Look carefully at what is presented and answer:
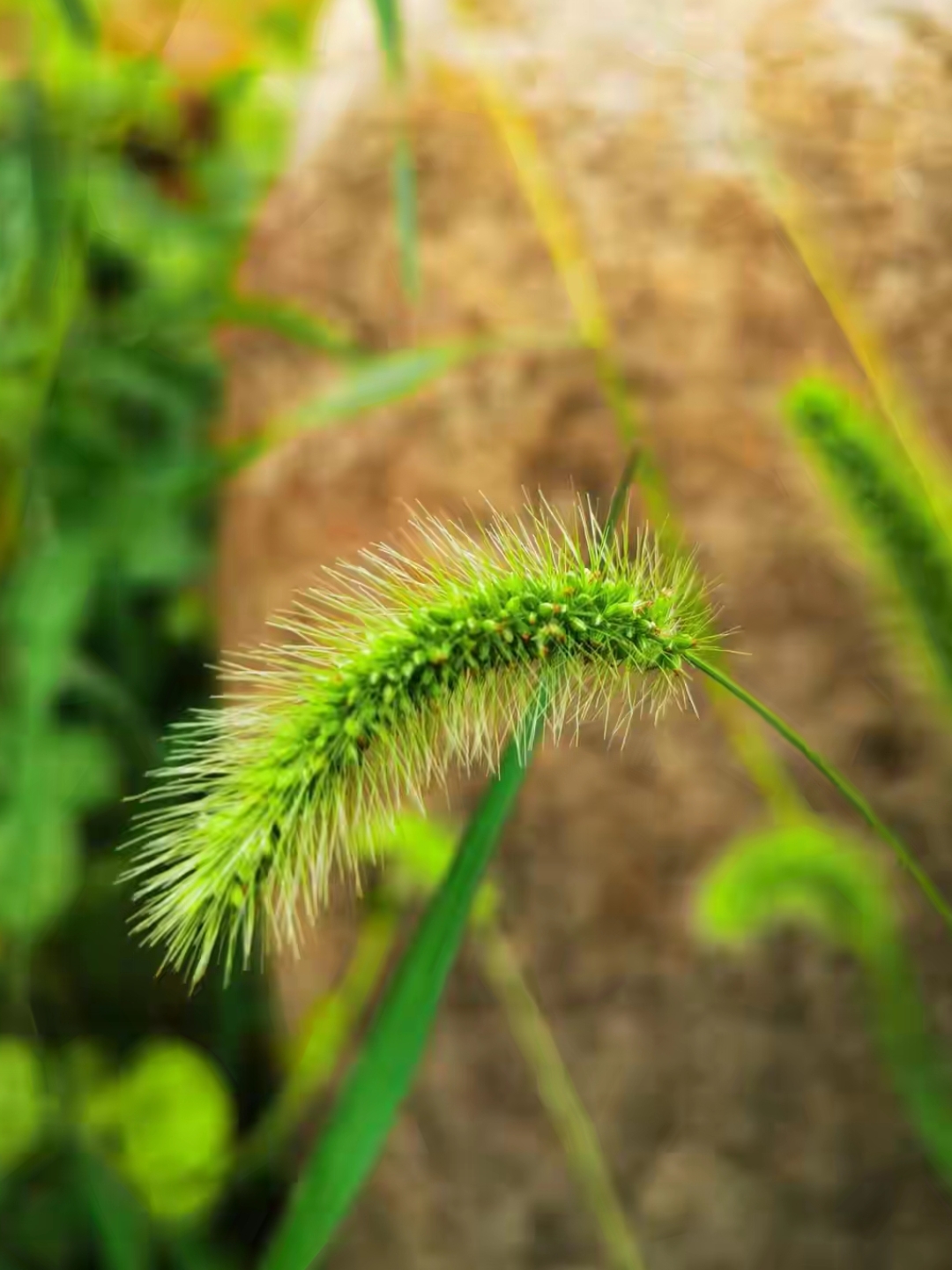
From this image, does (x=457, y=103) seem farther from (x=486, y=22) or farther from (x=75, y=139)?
(x=75, y=139)

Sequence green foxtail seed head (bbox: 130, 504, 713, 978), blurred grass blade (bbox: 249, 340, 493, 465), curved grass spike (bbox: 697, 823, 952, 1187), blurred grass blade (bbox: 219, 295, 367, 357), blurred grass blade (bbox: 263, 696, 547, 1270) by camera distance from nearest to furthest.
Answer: green foxtail seed head (bbox: 130, 504, 713, 978) → blurred grass blade (bbox: 263, 696, 547, 1270) → curved grass spike (bbox: 697, 823, 952, 1187) → blurred grass blade (bbox: 249, 340, 493, 465) → blurred grass blade (bbox: 219, 295, 367, 357)

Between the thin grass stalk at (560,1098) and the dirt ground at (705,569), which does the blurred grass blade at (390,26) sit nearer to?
the dirt ground at (705,569)

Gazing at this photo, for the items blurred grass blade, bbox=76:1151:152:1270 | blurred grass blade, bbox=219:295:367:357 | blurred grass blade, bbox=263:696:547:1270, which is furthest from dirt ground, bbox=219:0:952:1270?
→ blurred grass blade, bbox=263:696:547:1270

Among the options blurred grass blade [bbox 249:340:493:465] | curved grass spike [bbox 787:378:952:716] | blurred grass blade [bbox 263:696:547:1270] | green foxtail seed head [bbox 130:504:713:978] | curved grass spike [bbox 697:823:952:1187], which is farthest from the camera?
blurred grass blade [bbox 249:340:493:465]

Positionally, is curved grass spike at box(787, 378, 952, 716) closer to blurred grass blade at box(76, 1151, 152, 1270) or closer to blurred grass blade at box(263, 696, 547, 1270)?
blurred grass blade at box(263, 696, 547, 1270)

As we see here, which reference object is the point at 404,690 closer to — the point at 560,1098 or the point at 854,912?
the point at 854,912

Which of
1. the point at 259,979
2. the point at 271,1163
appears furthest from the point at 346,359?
the point at 271,1163
